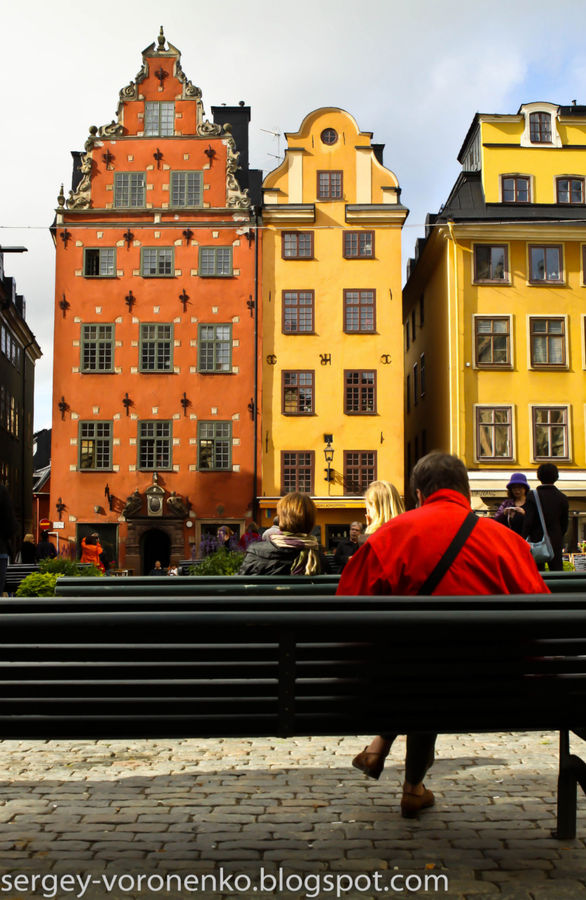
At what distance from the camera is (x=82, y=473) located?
36.2m

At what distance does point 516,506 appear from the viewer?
11102 millimetres

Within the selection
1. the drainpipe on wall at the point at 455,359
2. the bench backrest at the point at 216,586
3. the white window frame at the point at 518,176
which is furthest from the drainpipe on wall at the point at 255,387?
the bench backrest at the point at 216,586

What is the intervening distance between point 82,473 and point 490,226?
18.1 metres

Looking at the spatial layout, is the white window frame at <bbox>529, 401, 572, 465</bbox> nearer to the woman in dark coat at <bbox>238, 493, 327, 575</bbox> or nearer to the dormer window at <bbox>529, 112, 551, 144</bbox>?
the dormer window at <bbox>529, 112, 551, 144</bbox>

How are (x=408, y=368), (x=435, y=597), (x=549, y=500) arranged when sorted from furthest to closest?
1. (x=408, y=368)
2. (x=549, y=500)
3. (x=435, y=597)

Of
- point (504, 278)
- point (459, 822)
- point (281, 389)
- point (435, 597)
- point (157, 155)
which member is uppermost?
point (157, 155)

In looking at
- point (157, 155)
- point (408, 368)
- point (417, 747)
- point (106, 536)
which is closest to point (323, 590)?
point (417, 747)

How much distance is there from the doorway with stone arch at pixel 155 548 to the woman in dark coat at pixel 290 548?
2942 cm

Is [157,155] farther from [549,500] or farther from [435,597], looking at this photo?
[435,597]

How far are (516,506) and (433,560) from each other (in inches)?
293

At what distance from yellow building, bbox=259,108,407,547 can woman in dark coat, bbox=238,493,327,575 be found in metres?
28.8

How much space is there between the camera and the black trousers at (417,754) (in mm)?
4289

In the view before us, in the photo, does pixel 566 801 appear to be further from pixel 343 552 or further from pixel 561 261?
pixel 561 261

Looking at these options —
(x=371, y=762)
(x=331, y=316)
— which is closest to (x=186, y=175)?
(x=331, y=316)
